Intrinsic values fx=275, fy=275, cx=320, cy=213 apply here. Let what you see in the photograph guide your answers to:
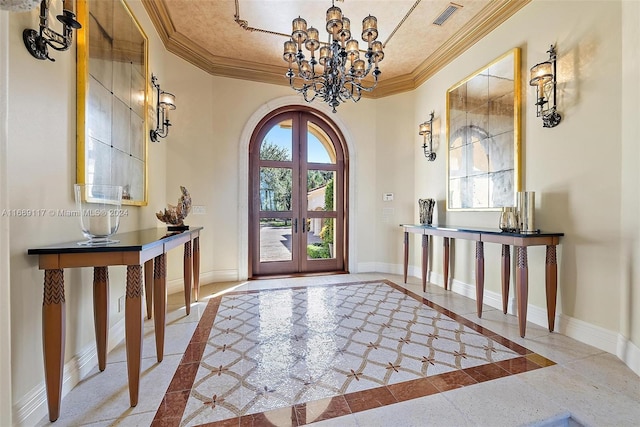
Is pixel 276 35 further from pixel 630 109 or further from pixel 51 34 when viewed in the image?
pixel 630 109

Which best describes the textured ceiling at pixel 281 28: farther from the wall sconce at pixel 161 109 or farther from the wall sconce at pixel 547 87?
the wall sconce at pixel 547 87

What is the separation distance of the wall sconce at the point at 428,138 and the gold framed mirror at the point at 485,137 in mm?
376

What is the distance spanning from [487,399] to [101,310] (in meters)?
2.47

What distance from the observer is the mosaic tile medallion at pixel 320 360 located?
4.99 feet

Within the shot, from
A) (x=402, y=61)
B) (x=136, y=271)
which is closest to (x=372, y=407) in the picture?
(x=136, y=271)

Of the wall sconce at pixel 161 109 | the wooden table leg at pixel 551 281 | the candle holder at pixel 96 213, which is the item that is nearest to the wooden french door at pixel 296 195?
the wall sconce at pixel 161 109

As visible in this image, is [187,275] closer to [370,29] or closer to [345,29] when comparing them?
[345,29]

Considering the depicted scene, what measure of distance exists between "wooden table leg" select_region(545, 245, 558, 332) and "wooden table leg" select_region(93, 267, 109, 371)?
136 inches

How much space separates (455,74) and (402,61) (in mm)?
839

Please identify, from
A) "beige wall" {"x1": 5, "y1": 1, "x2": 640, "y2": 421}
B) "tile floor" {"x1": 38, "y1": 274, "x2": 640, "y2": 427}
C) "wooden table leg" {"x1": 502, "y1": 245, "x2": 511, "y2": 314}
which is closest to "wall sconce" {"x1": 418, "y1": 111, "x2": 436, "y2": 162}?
"beige wall" {"x1": 5, "y1": 1, "x2": 640, "y2": 421}

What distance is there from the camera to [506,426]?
53.9 inches

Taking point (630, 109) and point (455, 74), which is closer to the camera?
point (630, 109)

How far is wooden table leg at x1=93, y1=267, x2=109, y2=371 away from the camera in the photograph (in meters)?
1.83

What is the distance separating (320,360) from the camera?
199 cm
